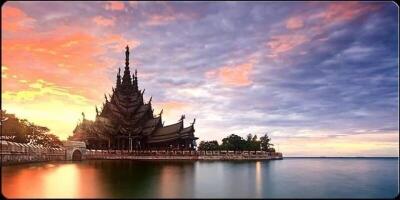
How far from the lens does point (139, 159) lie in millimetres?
67125

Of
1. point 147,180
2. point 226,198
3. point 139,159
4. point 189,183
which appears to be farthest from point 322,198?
point 139,159

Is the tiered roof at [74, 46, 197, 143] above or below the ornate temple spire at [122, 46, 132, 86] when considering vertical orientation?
below

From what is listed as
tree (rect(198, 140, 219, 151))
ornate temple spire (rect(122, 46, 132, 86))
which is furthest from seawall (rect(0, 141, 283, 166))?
ornate temple spire (rect(122, 46, 132, 86))

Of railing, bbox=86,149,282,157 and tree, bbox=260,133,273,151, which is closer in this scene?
railing, bbox=86,149,282,157

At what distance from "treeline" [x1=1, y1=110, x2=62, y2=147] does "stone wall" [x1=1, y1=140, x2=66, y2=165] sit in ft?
14.2

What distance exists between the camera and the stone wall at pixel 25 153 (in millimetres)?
38156

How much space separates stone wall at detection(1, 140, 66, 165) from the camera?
38156 millimetres

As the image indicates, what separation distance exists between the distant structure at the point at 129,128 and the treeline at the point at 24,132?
616 centimetres

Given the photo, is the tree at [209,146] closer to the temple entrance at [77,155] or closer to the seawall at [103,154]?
the seawall at [103,154]

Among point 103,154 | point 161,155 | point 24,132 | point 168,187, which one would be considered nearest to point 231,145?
point 161,155

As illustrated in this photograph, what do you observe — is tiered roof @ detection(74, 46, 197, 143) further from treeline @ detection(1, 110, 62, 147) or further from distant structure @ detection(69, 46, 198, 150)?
treeline @ detection(1, 110, 62, 147)

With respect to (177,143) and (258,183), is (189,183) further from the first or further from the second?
(177,143)

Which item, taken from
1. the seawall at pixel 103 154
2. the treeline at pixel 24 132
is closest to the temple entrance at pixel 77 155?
the seawall at pixel 103 154

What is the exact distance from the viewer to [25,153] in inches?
1770
